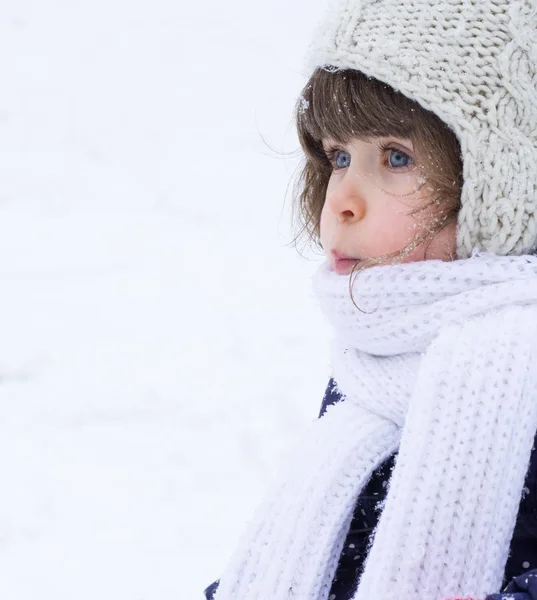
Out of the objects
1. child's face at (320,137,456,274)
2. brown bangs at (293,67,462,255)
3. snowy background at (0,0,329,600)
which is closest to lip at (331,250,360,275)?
child's face at (320,137,456,274)

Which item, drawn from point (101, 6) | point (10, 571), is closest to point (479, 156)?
point (10, 571)

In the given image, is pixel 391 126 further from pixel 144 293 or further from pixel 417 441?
pixel 144 293

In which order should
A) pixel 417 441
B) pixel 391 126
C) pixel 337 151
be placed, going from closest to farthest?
pixel 417 441, pixel 391 126, pixel 337 151

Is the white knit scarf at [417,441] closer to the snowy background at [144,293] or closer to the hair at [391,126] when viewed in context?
the hair at [391,126]

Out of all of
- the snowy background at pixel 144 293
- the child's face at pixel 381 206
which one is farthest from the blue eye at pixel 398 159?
the snowy background at pixel 144 293

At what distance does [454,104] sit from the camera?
86cm

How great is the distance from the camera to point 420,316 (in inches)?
34.8

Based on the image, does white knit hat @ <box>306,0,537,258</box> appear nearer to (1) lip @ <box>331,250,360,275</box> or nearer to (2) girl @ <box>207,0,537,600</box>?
(2) girl @ <box>207,0,537,600</box>

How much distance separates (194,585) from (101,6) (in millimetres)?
4280

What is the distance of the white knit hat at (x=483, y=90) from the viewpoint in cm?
86

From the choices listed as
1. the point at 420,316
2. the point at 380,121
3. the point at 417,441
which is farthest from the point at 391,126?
the point at 417,441

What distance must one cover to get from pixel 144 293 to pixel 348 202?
2161 millimetres

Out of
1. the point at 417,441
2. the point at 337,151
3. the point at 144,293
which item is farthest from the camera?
the point at 144,293

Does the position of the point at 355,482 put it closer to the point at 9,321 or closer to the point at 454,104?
the point at 454,104
